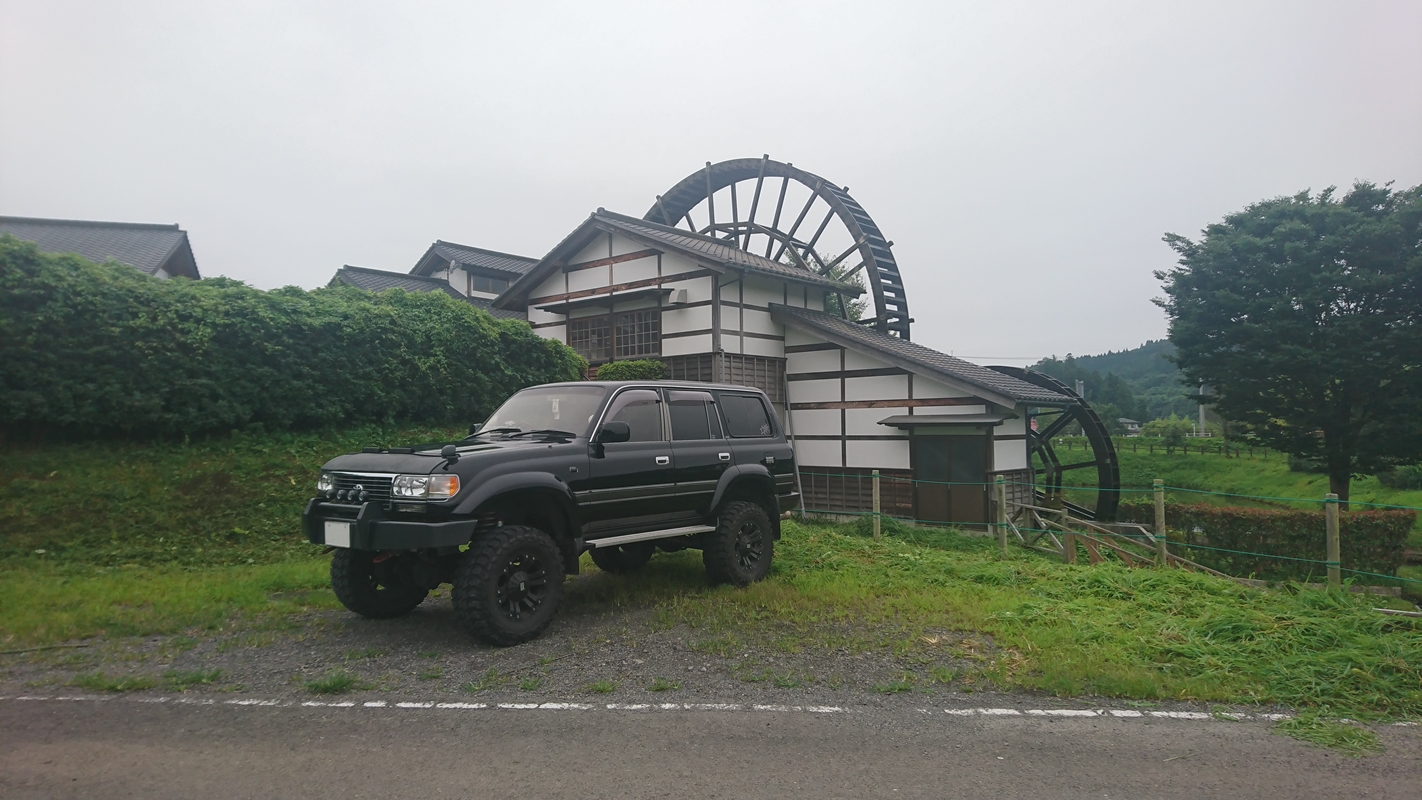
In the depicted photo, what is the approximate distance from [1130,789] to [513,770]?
2.83 metres

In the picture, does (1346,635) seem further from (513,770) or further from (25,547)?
(25,547)

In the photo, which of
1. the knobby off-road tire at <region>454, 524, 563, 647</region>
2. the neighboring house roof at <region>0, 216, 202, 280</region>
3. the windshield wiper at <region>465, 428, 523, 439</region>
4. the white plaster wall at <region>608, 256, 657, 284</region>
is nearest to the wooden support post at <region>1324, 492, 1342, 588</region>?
the knobby off-road tire at <region>454, 524, 563, 647</region>

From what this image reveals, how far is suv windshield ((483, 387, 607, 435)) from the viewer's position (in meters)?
6.73

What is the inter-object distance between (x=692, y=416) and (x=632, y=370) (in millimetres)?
9367

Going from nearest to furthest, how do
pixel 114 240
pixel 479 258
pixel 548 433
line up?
pixel 548 433, pixel 114 240, pixel 479 258

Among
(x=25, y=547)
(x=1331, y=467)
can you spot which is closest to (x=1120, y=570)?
(x=25, y=547)

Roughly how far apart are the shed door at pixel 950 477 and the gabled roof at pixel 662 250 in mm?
5001

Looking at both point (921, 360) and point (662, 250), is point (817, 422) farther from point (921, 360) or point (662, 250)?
point (662, 250)

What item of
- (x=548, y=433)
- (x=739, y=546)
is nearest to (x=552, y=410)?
(x=548, y=433)

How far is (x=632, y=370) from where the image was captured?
1670cm

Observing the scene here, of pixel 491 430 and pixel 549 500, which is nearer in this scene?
pixel 549 500

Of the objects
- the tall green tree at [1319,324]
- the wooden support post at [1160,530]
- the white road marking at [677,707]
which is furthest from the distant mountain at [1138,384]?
the white road marking at [677,707]

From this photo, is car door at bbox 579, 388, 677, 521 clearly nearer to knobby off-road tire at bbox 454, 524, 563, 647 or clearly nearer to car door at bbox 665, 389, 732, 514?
car door at bbox 665, 389, 732, 514

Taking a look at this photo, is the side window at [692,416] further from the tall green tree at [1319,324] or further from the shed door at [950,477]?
the tall green tree at [1319,324]
